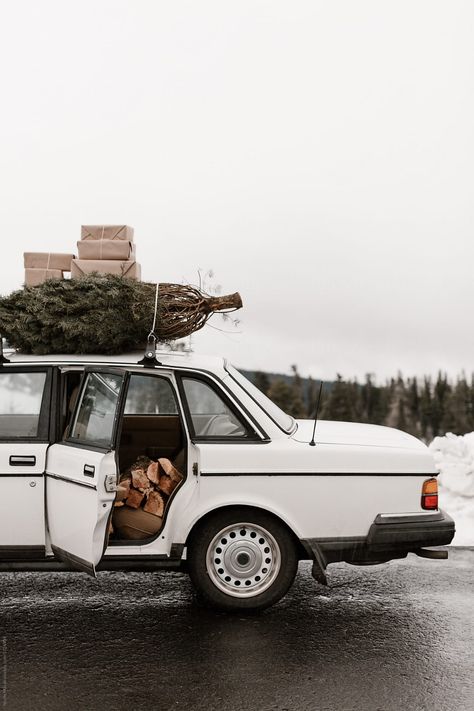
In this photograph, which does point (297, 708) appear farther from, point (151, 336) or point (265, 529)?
point (151, 336)

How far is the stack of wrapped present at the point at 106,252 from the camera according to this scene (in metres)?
6.38

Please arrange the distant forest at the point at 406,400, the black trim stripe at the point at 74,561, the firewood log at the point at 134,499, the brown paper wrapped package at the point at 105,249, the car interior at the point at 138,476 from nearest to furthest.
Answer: the black trim stripe at the point at 74,561, the car interior at the point at 138,476, the firewood log at the point at 134,499, the brown paper wrapped package at the point at 105,249, the distant forest at the point at 406,400

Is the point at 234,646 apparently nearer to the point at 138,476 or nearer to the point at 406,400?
the point at 138,476

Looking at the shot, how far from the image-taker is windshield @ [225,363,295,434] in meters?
5.73

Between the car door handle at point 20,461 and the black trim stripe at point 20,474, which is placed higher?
the car door handle at point 20,461

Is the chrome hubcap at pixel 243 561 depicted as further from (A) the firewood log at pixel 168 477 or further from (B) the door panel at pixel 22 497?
(B) the door panel at pixel 22 497

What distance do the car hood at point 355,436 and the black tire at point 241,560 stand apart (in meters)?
→ 0.72

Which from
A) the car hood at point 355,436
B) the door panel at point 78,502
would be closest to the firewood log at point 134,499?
the door panel at point 78,502

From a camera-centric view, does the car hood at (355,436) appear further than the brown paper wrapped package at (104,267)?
No

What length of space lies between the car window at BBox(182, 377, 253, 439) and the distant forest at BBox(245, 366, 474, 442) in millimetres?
132486

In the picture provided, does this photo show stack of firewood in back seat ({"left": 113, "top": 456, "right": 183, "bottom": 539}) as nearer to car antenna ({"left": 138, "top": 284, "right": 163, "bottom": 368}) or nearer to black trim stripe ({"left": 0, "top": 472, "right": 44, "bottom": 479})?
black trim stripe ({"left": 0, "top": 472, "right": 44, "bottom": 479})

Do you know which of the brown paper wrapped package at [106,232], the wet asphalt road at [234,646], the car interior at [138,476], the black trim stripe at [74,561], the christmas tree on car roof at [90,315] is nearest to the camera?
the wet asphalt road at [234,646]

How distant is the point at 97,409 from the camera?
5.51 m

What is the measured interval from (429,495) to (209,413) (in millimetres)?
1742
